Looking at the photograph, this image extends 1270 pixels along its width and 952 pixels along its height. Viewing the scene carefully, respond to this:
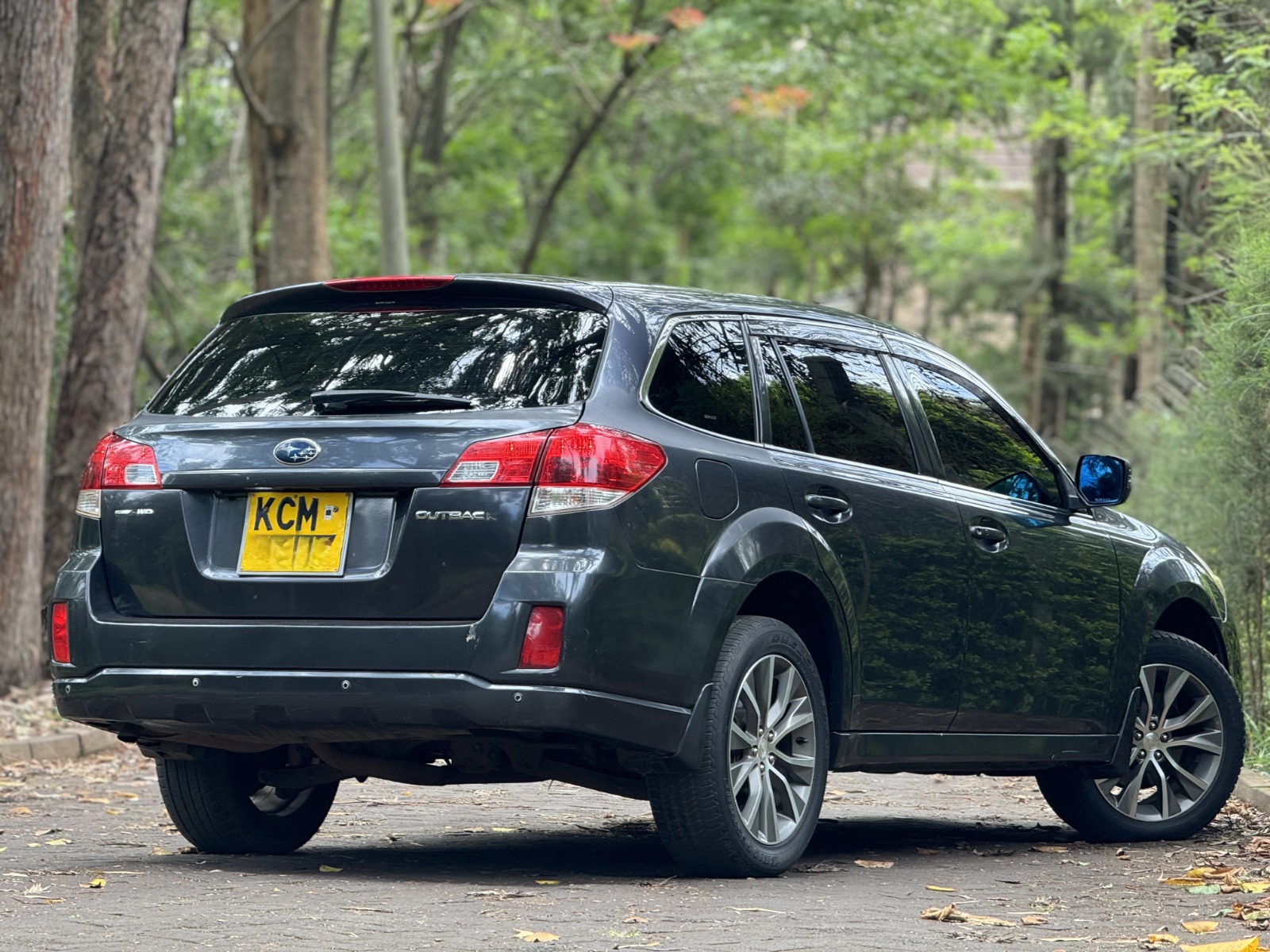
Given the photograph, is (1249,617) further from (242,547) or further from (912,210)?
(912,210)

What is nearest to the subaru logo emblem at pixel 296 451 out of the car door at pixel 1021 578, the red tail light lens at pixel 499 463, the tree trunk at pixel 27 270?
the red tail light lens at pixel 499 463

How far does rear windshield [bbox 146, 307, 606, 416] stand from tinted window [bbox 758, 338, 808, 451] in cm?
72

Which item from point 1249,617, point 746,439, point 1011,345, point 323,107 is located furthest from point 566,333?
point 1011,345

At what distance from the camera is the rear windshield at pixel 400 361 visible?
5973 millimetres

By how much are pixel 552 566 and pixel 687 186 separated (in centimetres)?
3768

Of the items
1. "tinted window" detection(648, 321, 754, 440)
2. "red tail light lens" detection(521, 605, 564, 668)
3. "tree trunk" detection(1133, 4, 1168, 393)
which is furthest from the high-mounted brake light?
"tree trunk" detection(1133, 4, 1168, 393)

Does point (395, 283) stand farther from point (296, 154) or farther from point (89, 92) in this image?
point (296, 154)

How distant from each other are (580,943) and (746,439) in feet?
5.93

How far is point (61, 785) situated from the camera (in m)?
9.72

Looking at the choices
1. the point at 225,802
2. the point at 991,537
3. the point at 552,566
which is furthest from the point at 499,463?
the point at 991,537

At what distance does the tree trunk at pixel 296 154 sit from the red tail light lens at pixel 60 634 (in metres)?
12.5

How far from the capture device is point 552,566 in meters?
5.61

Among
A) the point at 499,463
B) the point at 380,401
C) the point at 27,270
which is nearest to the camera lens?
the point at 499,463

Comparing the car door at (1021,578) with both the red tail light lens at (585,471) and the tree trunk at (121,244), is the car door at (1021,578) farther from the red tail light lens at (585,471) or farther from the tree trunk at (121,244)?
the tree trunk at (121,244)
